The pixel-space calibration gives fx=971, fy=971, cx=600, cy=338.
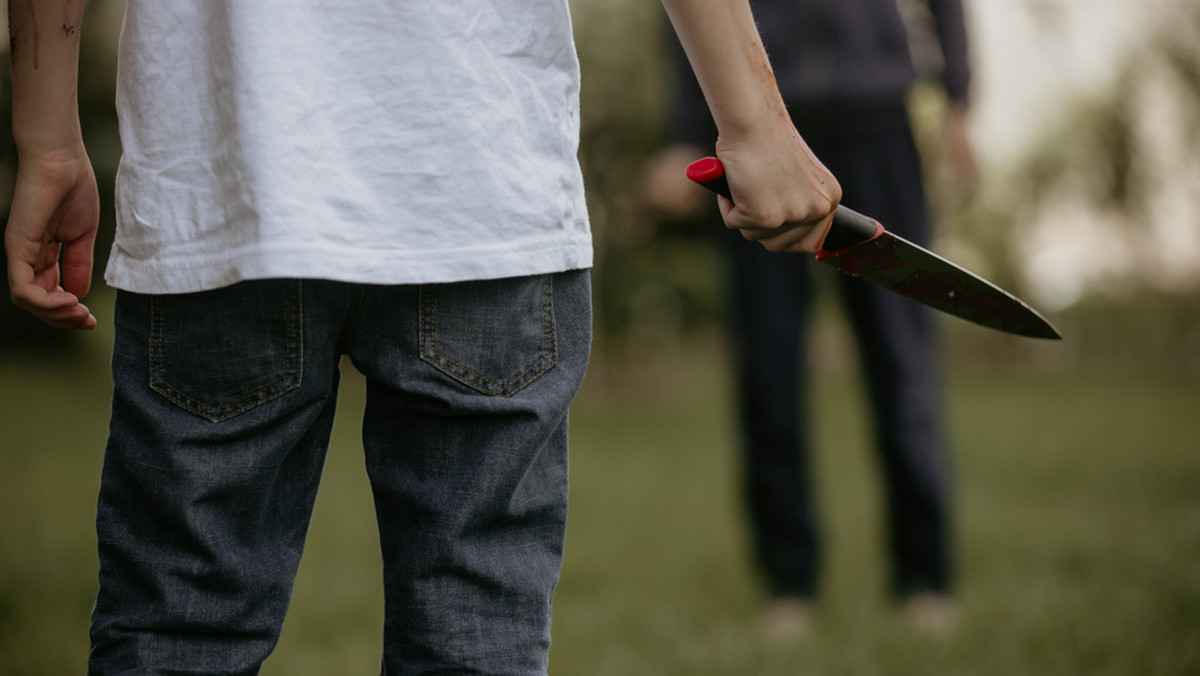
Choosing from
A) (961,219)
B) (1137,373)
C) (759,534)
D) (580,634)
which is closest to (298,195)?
(580,634)

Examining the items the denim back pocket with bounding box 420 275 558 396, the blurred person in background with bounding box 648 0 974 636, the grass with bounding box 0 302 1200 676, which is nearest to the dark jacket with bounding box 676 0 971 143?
the blurred person in background with bounding box 648 0 974 636

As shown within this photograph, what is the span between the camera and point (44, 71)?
0.97 m

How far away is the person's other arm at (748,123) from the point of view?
94cm

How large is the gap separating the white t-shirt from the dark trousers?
1681 mm

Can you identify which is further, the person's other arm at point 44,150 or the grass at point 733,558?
the grass at point 733,558

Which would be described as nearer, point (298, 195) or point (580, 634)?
point (298, 195)

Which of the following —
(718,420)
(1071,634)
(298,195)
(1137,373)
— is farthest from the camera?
(1137,373)

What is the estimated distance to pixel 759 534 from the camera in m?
2.68

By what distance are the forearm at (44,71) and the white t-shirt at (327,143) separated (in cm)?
6

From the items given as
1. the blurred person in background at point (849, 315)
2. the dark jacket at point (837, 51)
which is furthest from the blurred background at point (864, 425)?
the dark jacket at point (837, 51)

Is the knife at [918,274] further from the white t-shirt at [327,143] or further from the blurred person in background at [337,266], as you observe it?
the white t-shirt at [327,143]

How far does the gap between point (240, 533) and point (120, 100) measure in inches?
18.0

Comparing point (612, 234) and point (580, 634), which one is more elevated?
point (612, 234)

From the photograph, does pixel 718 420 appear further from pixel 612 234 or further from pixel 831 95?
pixel 831 95
